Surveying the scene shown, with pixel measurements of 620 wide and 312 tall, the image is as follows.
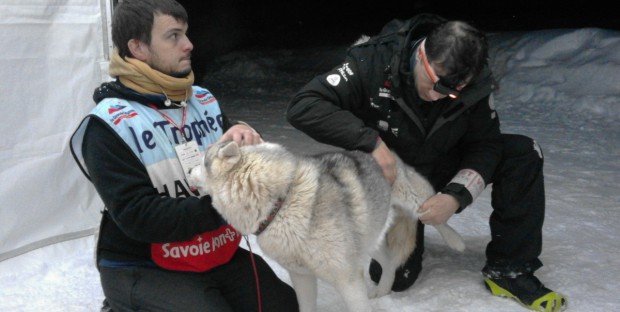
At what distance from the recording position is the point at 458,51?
1.93 metres

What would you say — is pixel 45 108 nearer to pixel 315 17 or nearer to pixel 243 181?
pixel 243 181

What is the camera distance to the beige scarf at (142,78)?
1766mm

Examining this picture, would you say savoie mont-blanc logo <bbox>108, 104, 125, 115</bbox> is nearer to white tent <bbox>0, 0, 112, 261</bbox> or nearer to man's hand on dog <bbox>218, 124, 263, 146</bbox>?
man's hand on dog <bbox>218, 124, 263, 146</bbox>

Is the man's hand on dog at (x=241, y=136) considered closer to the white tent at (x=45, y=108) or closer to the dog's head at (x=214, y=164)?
the dog's head at (x=214, y=164)

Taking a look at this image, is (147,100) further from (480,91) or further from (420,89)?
(480,91)

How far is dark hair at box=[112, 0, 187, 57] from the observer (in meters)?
1.77

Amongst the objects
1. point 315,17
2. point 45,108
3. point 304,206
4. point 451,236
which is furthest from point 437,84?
point 315,17

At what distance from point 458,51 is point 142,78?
3.63 feet

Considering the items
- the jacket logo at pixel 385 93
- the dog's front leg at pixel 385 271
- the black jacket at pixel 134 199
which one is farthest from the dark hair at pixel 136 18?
the dog's front leg at pixel 385 271

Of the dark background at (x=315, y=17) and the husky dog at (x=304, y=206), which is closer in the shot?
the husky dog at (x=304, y=206)

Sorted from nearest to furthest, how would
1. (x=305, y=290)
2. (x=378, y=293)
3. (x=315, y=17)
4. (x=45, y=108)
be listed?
(x=305, y=290), (x=378, y=293), (x=45, y=108), (x=315, y=17)

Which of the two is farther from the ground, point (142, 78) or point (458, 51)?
point (458, 51)

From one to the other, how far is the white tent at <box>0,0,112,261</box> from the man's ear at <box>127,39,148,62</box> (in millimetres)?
1075

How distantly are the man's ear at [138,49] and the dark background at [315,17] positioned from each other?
1116 centimetres
